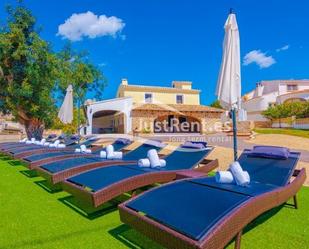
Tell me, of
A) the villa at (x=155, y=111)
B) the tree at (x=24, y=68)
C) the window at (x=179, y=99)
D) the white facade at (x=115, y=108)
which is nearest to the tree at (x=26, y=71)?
the tree at (x=24, y=68)

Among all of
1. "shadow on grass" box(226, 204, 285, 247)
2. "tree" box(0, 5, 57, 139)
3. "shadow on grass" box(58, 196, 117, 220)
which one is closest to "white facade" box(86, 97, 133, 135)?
"tree" box(0, 5, 57, 139)

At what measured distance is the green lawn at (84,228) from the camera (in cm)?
348

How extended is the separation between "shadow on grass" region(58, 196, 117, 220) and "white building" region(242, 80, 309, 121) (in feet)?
121

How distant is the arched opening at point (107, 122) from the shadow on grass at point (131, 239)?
25.3 metres

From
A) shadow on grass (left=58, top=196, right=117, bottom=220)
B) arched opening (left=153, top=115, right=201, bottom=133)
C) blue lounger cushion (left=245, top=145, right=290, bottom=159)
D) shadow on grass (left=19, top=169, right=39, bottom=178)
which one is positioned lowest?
shadow on grass (left=58, top=196, right=117, bottom=220)

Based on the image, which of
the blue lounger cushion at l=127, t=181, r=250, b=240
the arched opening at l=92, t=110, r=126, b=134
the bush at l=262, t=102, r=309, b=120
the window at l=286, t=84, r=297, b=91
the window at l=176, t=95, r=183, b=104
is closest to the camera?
the blue lounger cushion at l=127, t=181, r=250, b=240

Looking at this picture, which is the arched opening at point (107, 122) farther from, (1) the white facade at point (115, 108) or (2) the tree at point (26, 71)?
(2) the tree at point (26, 71)

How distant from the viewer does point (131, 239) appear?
3.66m

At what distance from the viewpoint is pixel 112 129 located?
109 feet

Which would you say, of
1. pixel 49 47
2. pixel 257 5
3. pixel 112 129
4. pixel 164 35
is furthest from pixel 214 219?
pixel 164 35

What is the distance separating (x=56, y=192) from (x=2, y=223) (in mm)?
1866

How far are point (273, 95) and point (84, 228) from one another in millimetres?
43993

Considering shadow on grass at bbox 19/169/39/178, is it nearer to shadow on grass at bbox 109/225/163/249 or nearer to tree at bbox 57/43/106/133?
shadow on grass at bbox 109/225/163/249

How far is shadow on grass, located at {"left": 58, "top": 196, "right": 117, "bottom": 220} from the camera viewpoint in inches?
180
